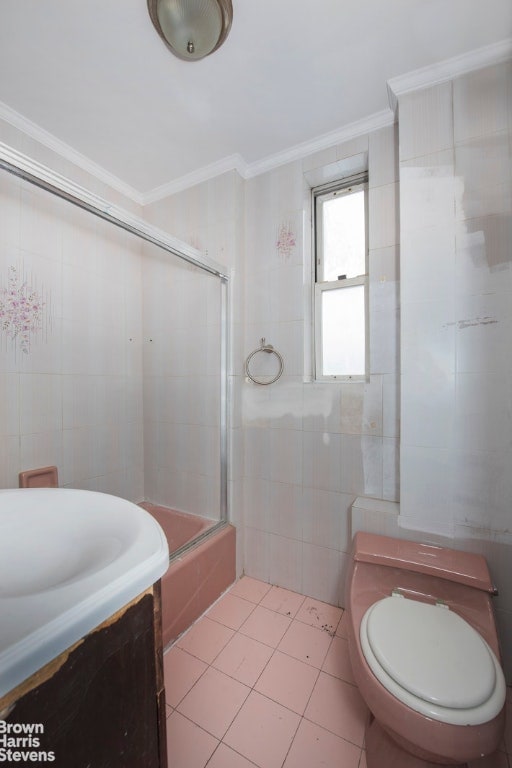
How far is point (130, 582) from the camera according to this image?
0.50 meters

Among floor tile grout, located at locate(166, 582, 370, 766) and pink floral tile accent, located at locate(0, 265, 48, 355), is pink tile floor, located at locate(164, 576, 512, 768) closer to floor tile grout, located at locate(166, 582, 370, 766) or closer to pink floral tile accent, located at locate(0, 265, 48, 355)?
floor tile grout, located at locate(166, 582, 370, 766)

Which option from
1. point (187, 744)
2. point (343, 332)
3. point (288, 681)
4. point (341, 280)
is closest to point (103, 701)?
point (187, 744)

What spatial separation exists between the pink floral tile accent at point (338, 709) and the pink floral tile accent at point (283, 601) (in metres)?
0.35

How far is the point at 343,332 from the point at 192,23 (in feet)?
4.24

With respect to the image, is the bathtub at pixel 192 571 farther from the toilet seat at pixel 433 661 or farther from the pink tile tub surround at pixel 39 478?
the toilet seat at pixel 433 661

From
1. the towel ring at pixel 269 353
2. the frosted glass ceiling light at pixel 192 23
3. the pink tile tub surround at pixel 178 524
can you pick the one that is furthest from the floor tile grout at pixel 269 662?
the frosted glass ceiling light at pixel 192 23

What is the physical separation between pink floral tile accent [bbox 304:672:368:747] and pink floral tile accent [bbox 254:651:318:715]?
0.03 metres

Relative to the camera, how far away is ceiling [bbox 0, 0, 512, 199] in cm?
107

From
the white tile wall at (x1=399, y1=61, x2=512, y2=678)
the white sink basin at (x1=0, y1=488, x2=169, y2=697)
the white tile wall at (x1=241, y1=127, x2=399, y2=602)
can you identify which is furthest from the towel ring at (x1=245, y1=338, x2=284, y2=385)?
the white sink basin at (x1=0, y1=488, x2=169, y2=697)

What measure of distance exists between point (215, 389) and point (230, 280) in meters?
0.61

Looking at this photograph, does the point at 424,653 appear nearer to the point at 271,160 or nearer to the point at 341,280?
the point at 341,280

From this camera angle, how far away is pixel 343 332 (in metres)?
1.68

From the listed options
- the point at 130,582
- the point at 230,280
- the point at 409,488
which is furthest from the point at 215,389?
the point at 130,582

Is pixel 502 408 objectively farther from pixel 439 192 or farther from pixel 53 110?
pixel 53 110
